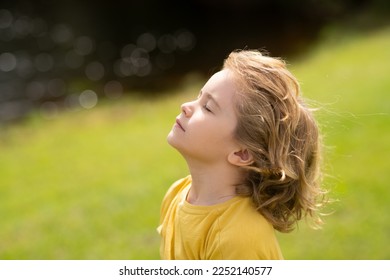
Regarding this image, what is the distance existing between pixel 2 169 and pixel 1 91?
428cm

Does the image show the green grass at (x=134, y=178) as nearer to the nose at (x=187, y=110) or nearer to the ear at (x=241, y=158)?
the ear at (x=241, y=158)

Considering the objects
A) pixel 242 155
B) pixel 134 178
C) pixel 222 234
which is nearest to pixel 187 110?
pixel 242 155

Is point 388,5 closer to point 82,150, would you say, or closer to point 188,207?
point 82,150

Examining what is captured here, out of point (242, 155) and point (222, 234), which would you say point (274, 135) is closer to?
point (242, 155)

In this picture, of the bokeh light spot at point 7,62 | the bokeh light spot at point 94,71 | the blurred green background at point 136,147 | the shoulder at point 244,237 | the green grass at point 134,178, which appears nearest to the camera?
the shoulder at point 244,237

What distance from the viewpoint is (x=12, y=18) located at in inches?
615

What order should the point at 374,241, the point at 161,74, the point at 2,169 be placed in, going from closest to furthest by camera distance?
the point at 374,241, the point at 2,169, the point at 161,74

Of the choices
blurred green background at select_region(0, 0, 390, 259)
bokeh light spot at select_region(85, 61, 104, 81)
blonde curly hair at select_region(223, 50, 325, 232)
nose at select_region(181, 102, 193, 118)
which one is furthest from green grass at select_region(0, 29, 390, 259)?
bokeh light spot at select_region(85, 61, 104, 81)

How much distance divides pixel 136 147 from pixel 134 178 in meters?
1.00

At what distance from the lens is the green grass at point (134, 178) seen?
469 centimetres

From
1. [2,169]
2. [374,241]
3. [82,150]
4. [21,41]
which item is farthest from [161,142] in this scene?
[21,41]

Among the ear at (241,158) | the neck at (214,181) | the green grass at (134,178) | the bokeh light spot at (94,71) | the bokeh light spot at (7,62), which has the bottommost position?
the bokeh light spot at (94,71)

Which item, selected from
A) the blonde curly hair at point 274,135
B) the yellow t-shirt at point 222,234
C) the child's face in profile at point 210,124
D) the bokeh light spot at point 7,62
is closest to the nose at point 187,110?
the child's face in profile at point 210,124

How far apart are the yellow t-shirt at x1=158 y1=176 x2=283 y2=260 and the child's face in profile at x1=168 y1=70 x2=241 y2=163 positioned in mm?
196
